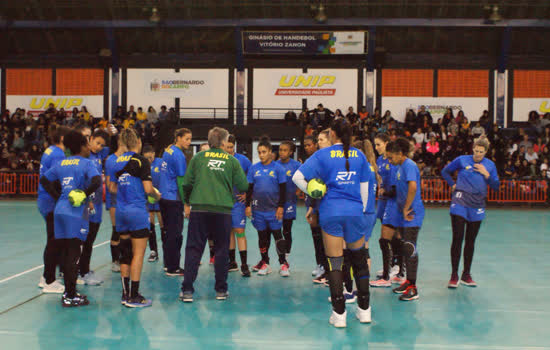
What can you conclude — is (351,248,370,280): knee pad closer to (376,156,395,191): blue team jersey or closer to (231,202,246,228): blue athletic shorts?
(376,156,395,191): blue team jersey

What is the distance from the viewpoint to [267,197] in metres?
7.60

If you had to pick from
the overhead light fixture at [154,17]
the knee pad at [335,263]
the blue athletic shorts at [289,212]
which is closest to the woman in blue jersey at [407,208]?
the knee pad at [335,263]

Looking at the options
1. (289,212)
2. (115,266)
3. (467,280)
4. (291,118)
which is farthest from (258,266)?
(291,118)

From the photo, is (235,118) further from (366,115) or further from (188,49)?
(366,115)

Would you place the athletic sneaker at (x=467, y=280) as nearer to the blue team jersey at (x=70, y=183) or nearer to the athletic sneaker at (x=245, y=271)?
the athletic sneaker at (x=245, y=271)

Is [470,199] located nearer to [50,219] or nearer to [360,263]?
[360,263]

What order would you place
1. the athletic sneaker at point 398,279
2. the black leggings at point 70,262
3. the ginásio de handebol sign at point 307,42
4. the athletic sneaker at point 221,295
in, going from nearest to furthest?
the black leggings at point 70,262 → the athletic sneaker at point 221,295 → the athletic sneaker at point 398,279 → the ginásio de handebol sign at point 307,42

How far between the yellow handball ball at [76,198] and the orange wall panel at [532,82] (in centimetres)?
2515

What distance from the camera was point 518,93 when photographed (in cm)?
2603

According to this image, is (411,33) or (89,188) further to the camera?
(411,33)

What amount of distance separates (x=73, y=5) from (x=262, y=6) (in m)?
9.02

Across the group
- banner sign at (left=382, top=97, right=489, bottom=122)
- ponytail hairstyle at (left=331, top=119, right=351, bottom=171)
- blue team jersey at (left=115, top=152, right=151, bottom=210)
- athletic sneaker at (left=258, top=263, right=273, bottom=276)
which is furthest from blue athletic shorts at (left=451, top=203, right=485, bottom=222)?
banner sign at (left=382, top=97, right=489, bottom=122)

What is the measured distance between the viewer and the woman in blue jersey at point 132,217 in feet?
19.0

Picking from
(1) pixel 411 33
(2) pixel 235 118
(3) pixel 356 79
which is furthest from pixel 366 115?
(2) pixel 235 118
